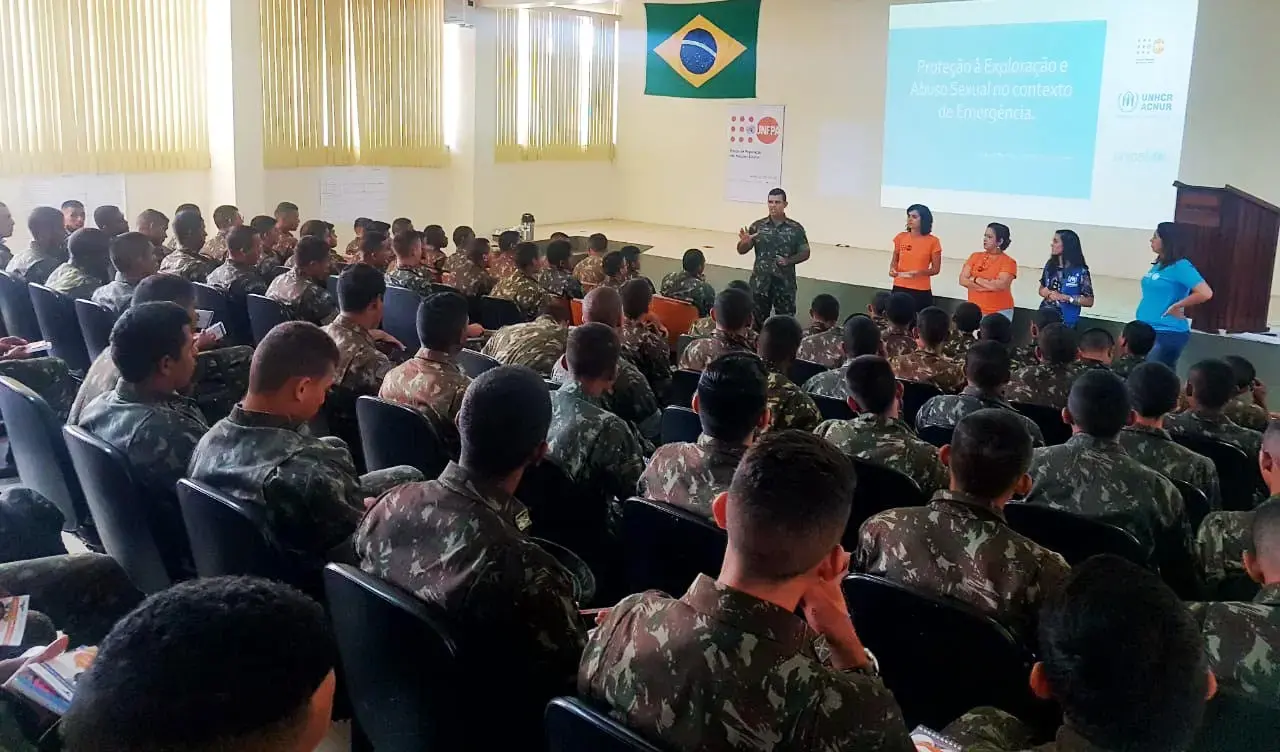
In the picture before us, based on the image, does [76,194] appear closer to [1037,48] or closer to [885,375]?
[885,375]

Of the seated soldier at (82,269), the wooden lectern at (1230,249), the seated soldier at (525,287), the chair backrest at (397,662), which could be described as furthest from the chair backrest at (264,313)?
the wooden lectern at (1230,249)

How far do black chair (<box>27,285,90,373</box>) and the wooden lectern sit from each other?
7.25 metres

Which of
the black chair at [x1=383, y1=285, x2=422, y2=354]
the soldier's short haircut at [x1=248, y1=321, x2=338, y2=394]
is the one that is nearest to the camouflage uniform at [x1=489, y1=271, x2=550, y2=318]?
the black chair at [x1=383, y1=285, x2=422, y2=354]

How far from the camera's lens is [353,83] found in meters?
10.7

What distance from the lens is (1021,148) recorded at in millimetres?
9852

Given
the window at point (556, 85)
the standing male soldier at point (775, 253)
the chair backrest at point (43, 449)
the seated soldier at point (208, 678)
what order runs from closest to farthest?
the seated soldier at point (208, 678) → the chair backrest at point (43, 449) → the standing male soldier at point (775, 253) → the window at point (556, 85)

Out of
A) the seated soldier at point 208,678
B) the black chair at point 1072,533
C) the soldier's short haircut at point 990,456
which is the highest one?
the seated soldier at point 208,678

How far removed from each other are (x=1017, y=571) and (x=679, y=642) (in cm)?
97

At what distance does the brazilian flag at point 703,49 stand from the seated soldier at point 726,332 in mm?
6530

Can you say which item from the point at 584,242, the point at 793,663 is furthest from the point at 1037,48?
the point at 793,663

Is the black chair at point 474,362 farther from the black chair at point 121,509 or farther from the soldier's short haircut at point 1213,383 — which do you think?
the soldier's short haircut at point 1213,383

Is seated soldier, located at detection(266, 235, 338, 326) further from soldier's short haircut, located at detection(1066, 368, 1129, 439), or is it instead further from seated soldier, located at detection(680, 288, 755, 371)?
soldier's short haircut, located at detection(1066, 368, 1129, 439)

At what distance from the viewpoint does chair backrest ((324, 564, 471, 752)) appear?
1746 millimetres

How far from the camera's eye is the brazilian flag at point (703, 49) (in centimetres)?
1071
